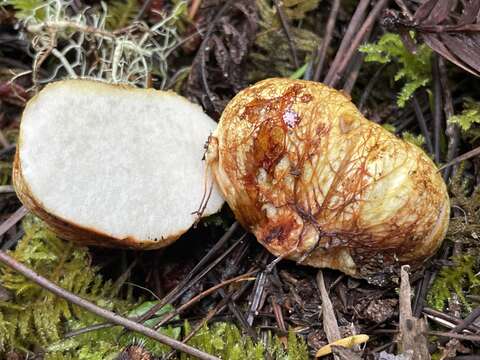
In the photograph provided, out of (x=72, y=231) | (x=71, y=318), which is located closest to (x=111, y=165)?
(x=72, y=231)

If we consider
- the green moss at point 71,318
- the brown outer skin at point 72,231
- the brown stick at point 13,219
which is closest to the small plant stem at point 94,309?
the green moss at point 71,318

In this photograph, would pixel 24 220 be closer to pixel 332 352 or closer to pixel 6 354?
pixel 6 354

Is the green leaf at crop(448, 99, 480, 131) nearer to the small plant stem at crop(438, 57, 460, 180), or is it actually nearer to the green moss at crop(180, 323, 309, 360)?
the small plant stem at crop(438, 57, 460, 180)

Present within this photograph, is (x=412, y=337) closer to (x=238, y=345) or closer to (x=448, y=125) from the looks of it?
(x=238, y=345)

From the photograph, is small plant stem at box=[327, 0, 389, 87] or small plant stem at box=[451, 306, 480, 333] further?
small plant stem at box=[327, 0, 389, 87]

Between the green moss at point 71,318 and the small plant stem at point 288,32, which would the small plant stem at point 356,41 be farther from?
the green moss at point 71,318

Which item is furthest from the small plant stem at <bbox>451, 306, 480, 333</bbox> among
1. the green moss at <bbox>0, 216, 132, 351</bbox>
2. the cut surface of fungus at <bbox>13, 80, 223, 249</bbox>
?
the green moss at <bbox>0, 216, 132, 351</bbox>
